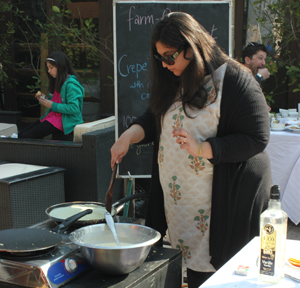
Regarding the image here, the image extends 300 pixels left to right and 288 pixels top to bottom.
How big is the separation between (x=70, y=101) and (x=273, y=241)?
3222 millimetres

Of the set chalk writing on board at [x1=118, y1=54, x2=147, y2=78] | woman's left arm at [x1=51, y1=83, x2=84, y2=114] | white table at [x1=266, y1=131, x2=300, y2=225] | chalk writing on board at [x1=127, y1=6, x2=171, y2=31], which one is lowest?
white table at [x1=266, y1=131, x2=300, y2=225]

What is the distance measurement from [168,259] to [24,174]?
1975 millimetres

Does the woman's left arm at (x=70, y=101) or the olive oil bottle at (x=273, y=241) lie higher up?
the woman's left arm at (x=70, y=101)

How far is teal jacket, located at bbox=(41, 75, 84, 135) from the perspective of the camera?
3.95 metres

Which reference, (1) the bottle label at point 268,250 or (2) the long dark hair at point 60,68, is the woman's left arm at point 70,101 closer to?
(2) the long dark hair at point 60,68

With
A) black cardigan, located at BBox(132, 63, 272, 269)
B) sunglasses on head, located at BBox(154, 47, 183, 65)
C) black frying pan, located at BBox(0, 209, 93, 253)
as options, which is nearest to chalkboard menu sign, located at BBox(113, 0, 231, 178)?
sunglasses on head, located at BBox(154, 47, 183, 65)

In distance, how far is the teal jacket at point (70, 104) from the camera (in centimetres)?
395

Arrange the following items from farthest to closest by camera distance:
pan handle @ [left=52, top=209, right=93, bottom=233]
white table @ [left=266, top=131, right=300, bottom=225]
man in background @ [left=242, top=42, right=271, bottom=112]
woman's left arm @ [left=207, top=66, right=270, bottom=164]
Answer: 1. man in background @ [left=242, top=42, right=271, bottom=112]
2. white table @ [left=266, top=131, right=300, bottom=225]
3. woman's left arm @ [left=207, top=66, right=270, bottom=164]
4. pan handle @ [left=52, top=209, right=93, bottom=233]

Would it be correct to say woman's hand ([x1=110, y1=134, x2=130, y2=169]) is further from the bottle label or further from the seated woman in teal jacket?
the seated woman in teal jacket

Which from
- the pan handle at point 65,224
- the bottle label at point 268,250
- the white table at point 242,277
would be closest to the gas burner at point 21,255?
the pan handle at point 65,224

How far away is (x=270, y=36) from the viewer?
17.4 feet

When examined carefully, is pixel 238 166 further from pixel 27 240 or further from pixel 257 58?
pixel 257 58

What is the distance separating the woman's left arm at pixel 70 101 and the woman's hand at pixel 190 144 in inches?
104

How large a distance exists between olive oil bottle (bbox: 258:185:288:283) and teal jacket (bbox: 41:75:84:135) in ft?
10.3
